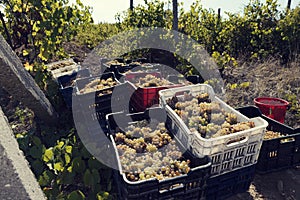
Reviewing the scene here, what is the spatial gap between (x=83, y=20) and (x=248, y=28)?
4103 millimetres

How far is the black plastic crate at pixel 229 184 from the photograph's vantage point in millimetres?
2783

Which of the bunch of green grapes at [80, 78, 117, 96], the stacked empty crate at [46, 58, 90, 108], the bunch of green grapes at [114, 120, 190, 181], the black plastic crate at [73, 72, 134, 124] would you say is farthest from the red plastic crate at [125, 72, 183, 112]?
the stacked empty crate at [46, 58, 90, 108]

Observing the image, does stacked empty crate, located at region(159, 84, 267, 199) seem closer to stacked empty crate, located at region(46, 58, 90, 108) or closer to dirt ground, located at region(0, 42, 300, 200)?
dirt ground, located at region(0, 42, 300, 200)

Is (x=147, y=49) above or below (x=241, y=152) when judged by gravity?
above

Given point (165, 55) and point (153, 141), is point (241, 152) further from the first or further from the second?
point (165, 55)

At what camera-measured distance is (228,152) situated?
106 inches

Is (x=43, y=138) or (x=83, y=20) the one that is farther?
(x=83, y=20)

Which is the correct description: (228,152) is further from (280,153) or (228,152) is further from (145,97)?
(145,97)

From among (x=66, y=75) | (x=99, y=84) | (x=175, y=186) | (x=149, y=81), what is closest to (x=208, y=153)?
(x=175, y=186)

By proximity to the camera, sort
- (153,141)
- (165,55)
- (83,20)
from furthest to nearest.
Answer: (165,55)
(83,20)
(153,141)

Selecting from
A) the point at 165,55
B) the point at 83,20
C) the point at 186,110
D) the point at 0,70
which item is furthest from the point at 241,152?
the point at 83,20

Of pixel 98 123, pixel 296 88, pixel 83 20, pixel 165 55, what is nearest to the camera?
pixel 98 123

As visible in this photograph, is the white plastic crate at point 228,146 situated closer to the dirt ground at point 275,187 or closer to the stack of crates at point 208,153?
the stack of crates at point 208,153

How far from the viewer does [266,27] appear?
706 centimetres
